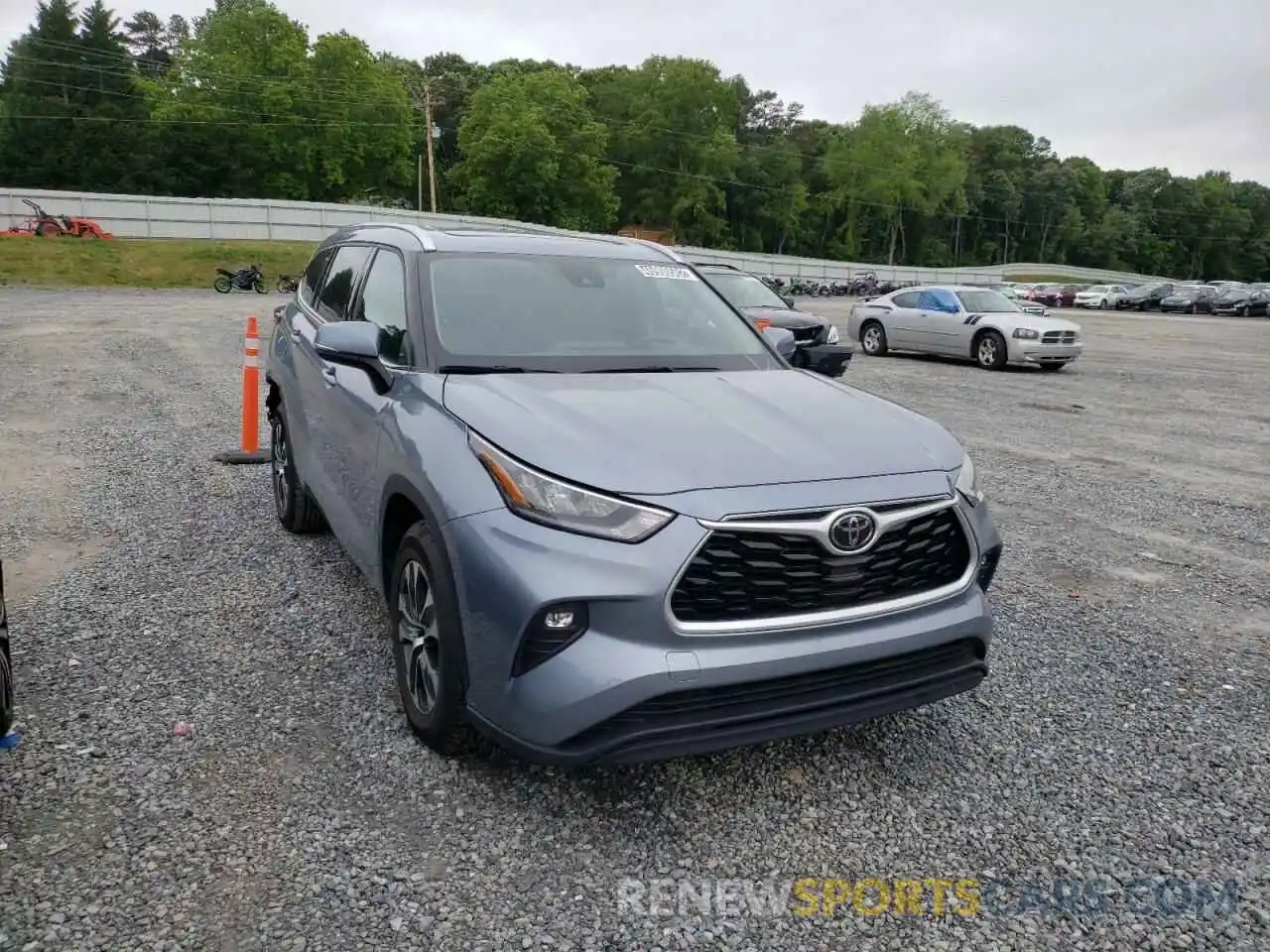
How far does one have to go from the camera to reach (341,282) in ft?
16.4

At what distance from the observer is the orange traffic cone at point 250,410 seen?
751 cm

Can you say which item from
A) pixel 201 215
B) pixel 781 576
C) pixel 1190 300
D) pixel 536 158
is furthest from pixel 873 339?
pixel 536 158

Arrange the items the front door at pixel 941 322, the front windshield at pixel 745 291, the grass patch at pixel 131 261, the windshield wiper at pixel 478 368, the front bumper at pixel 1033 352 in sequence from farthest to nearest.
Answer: the grass patch at pixel 131 261, the front door at pixel 941 322, the front bumper at pixel 1033 352, the front windshield at pixel 745 291, the windshield wiper at pixel 478 368

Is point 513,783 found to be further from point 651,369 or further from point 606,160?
point 606,160

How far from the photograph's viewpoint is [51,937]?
238 cm

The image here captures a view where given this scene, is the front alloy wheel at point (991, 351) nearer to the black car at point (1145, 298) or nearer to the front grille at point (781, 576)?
the front grille at point (781, 576)

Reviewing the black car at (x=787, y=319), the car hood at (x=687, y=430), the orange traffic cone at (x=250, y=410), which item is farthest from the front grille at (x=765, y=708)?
the black car at (x=787, y=319)

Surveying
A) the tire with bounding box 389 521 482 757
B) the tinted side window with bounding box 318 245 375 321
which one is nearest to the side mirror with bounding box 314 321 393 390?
the tire with bounding box 389 521 482 757

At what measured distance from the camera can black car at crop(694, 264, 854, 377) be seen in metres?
13.6

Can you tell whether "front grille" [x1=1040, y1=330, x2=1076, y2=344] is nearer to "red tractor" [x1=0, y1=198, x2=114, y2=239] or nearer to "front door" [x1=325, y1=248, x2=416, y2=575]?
"front door" [x1=325, y1=248, x2=416, y2=575]

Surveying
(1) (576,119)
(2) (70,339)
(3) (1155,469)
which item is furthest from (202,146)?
(3) (1155,469)

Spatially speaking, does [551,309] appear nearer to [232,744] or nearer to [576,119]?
[232,744]

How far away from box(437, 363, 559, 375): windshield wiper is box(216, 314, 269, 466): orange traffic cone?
4467mm

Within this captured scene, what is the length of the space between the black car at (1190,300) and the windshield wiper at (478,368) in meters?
58.0
